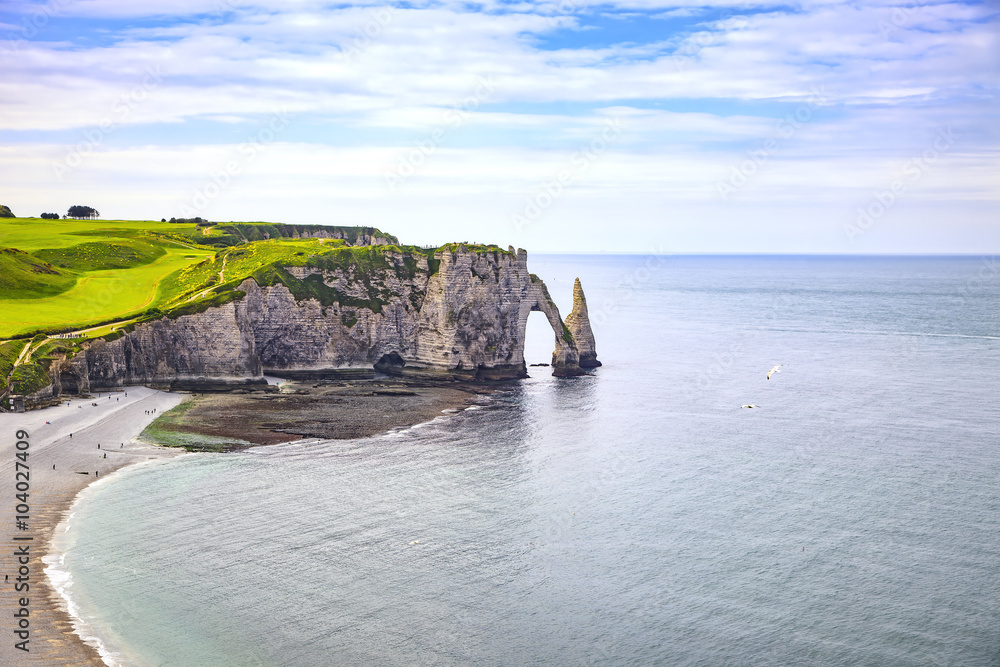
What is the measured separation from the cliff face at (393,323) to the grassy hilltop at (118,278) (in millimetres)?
766

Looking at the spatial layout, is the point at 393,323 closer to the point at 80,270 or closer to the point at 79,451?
the point at 79,451

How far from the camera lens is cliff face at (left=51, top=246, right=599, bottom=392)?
92938mm

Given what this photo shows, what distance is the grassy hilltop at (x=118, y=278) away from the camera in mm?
83000

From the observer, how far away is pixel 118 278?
109062 mm

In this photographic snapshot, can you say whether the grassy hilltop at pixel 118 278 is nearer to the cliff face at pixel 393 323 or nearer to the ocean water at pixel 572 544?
the cliff face at pixel 393 323

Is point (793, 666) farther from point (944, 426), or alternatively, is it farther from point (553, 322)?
point (553, 322)

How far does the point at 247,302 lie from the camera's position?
94500mm

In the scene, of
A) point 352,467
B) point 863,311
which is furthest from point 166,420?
point 863,311

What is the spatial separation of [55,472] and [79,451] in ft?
16.8

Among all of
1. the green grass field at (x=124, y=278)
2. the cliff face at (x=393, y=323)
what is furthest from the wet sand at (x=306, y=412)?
the green grass field at (x=124, y=278)

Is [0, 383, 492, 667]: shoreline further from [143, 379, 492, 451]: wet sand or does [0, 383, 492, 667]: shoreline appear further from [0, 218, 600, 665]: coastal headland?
[0, 218, 600, 665]: coastal headland

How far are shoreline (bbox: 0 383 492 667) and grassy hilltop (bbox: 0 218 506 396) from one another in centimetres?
763

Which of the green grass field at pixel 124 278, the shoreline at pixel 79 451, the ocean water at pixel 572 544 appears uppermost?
the green grass field at pixel 124 278

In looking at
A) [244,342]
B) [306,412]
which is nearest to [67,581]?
[306,412]
